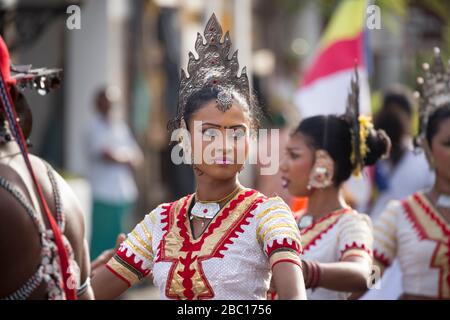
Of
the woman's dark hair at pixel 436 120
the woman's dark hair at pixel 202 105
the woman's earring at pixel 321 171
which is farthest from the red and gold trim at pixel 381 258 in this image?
the woman's dark hair at pixel 202 105

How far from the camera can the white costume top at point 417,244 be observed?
17.9 ft

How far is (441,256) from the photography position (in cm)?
544

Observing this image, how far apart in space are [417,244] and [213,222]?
A: 197cm

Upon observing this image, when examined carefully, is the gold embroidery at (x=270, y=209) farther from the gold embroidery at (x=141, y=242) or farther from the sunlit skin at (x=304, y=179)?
the sunlit skin at (x=304, y=179)

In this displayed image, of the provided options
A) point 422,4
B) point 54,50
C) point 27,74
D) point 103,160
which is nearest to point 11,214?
point 27,74

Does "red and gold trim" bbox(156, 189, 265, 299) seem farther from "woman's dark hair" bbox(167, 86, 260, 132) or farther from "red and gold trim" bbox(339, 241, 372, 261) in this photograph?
"red and gold trim" bbox(339, 241, 372, 261)

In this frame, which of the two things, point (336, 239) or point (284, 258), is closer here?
point (284, 258)

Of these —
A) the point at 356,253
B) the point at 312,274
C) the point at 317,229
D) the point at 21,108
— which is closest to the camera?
the point at 312,274

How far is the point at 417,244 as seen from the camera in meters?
5.48

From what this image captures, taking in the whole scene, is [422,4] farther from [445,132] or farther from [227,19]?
[445,132]

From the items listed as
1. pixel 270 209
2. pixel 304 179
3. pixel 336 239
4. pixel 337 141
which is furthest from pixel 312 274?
pixel 337 141

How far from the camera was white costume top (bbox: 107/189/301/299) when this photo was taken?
142 inches

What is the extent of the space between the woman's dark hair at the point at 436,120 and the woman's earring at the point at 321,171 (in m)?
0.79

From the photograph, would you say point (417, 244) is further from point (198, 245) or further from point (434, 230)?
point (198, 245)
